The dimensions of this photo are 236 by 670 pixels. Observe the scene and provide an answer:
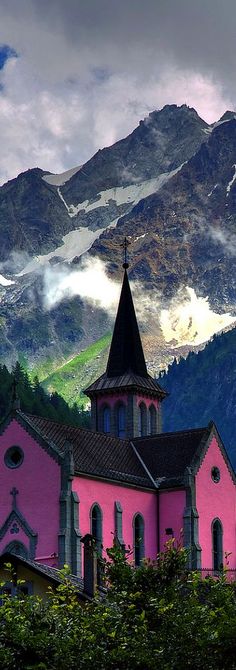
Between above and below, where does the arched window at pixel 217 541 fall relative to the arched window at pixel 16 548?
above

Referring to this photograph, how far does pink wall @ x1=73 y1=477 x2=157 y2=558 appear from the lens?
9169 cm

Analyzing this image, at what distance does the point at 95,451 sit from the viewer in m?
97.2

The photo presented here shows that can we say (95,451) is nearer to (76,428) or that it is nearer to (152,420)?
(76,428)

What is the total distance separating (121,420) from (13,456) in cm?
1877

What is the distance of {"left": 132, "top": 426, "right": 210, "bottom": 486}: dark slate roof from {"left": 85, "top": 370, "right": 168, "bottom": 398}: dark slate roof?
23.4ft

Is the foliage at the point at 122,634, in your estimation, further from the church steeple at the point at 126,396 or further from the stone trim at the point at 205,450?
the church steeple at the point at 126,396

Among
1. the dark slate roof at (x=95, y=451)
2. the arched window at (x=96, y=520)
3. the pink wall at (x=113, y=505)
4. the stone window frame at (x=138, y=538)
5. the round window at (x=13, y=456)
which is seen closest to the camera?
the pink wall at (x=113, y=505)

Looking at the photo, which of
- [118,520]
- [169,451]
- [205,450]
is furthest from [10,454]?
[205,450]

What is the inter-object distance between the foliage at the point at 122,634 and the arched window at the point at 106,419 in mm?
63002

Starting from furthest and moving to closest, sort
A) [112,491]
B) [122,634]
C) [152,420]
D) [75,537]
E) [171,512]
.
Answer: [152,420] → [171,512] → [112,491] → [75,537] → [122,634]

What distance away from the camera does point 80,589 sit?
6103cm

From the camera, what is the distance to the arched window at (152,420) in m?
112

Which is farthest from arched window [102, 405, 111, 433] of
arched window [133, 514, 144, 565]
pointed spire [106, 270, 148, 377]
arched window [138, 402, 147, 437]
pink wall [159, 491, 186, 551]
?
arched window [133, 514, 144, 565]

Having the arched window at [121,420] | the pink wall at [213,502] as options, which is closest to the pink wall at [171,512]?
the pink wall at [213,502]
